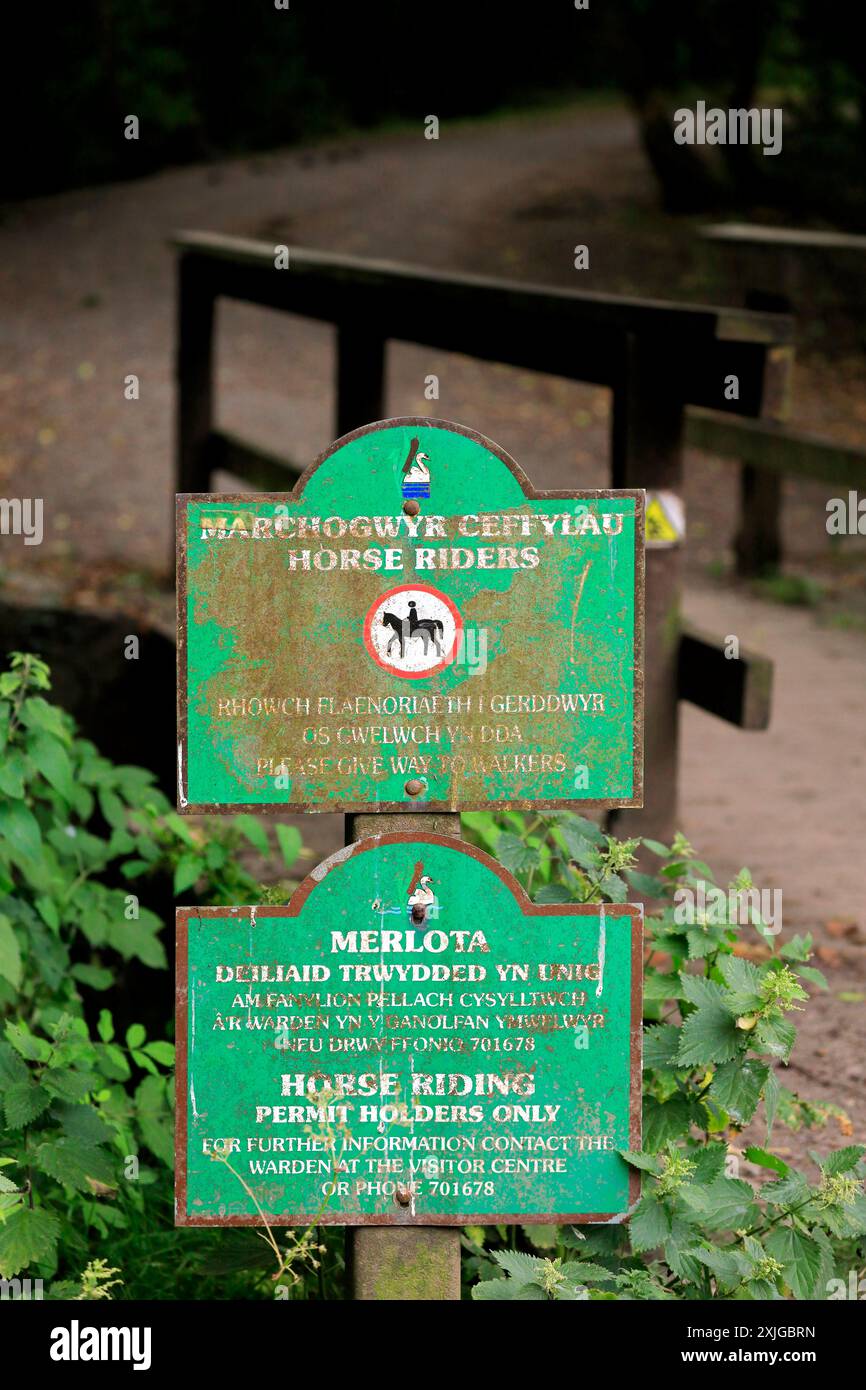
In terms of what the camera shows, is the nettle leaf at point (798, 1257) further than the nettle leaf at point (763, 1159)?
No

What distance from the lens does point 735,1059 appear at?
2553 millimetres

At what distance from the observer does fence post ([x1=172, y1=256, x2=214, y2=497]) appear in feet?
25.5

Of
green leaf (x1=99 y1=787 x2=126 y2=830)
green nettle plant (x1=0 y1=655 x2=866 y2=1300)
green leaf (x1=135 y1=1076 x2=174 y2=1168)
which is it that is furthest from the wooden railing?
green leaf (x1=135 y1=1076 x2=174 y2=1168)

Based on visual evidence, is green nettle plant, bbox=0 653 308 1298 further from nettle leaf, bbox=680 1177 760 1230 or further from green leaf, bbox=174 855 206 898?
nettle leaf, bbox=680 1177 760 1230

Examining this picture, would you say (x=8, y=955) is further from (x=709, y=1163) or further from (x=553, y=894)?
(x=709, y=1163)

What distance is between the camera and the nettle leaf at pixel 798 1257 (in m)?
2.45

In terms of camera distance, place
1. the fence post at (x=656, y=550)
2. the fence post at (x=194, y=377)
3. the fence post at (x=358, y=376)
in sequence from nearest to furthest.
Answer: the fence post at (x=656, y=550) → the fence post at (x=358, y=376) → the fence post at (x=194, y=377)

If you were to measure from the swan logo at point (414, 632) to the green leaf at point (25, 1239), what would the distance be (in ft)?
3.09

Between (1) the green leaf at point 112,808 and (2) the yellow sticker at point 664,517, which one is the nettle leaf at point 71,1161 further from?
(2) the yellow sticker at point 664,517

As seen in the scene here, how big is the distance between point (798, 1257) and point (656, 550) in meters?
2.02

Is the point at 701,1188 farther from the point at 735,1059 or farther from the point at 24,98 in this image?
the point at 24,98

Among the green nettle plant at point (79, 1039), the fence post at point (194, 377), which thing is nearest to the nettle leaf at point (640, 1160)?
the green nettle plant at point (79, 1039)

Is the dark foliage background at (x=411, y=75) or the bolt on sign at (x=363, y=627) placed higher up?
the dark foliage background at (x=411, y=75)
